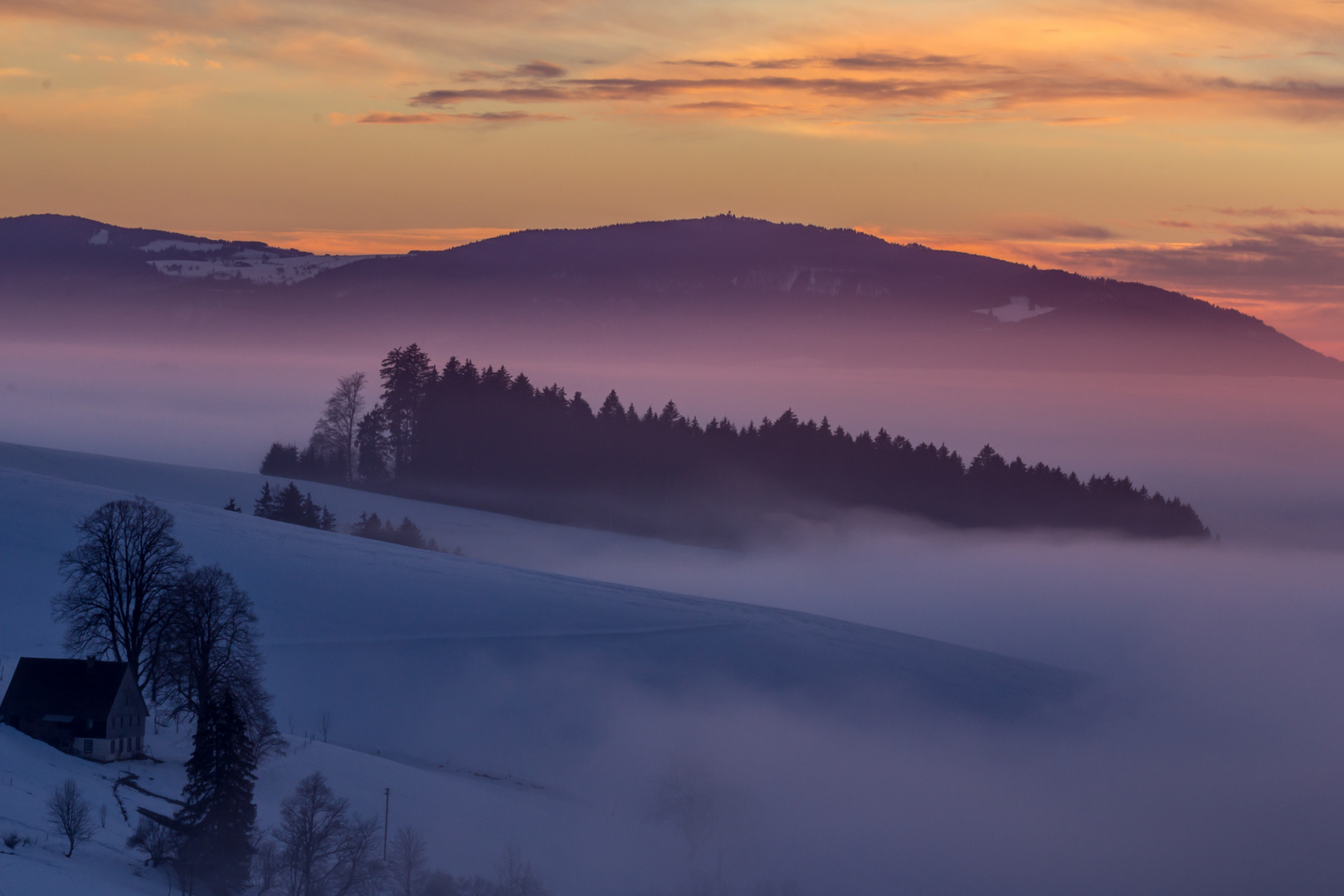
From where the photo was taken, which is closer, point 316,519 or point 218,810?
point 218,810

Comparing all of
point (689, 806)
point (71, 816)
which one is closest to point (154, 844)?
point (71, 816)

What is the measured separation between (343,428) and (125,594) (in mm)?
65613

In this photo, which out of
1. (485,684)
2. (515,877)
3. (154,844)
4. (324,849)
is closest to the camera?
(154,844)

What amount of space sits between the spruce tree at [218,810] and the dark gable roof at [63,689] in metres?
3.54

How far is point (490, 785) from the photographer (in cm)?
3797

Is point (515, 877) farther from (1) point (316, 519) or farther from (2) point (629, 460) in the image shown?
(2) point (629, 460)

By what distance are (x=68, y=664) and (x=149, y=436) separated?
132758 millimetres

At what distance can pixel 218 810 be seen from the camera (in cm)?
2831

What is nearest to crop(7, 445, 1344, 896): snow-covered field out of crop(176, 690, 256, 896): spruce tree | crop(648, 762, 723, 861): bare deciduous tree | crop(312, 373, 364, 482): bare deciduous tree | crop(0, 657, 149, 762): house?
crop(648, 762, 723, 861): bare deciduous tree

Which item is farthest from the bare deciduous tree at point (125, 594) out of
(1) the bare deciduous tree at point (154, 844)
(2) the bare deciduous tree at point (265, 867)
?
(2) the bare deciduous tree at point (265, 867)

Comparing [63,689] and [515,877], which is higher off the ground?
[63,689]

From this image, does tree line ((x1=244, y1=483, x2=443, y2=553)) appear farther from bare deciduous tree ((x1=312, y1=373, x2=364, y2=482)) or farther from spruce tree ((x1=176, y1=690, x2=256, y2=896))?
spruce tree ((x1=176, y1=690, x2=256, y2=896))

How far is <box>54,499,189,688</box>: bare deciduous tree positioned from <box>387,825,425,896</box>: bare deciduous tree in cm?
988

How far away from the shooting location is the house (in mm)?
31984
